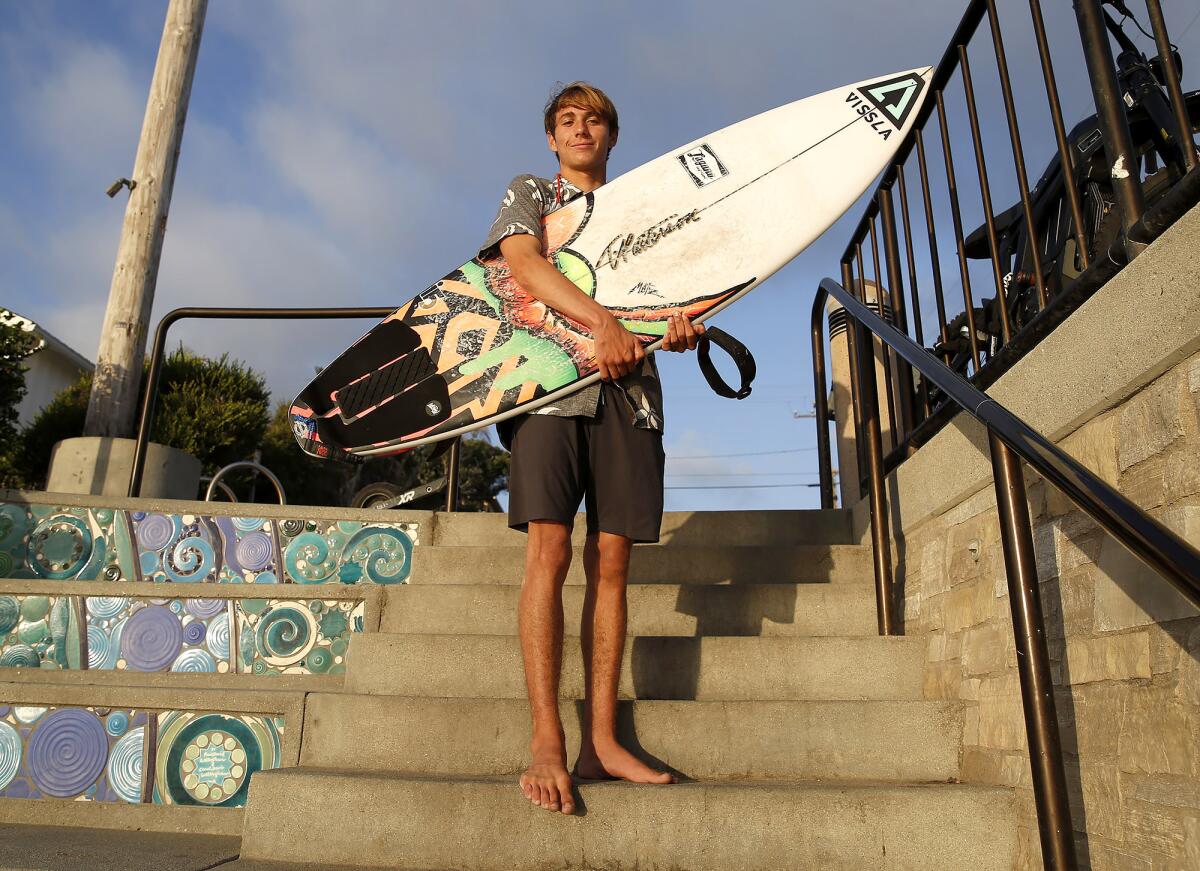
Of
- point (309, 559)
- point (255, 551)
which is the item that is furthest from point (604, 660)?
point (255, 551)

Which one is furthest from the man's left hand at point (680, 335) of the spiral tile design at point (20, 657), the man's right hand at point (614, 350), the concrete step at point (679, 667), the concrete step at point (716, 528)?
the spiral tile design at point (20, 657)

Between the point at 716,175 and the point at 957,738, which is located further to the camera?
the point at 716,175

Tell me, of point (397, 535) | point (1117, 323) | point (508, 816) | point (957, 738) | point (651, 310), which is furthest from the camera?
point (397, 535)

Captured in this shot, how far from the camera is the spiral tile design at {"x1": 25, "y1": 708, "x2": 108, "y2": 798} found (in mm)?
2260

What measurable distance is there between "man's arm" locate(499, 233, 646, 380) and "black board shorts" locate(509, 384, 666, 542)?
0.36 ft

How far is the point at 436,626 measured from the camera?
103 inches

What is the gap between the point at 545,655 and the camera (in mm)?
1893

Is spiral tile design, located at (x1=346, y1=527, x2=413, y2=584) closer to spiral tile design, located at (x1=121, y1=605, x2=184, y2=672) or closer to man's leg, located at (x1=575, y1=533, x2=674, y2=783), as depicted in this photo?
spiral tile design, located at (x1=121, y1=605, x2=184, y2=672)

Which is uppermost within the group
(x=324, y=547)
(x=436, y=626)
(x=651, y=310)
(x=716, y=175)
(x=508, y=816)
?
(x=716, y=175)

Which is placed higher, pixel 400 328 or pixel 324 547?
pixel 400 328

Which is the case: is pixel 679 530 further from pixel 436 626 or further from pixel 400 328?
pixel 400 328


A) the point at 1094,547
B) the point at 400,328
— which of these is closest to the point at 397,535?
the point at 400,328

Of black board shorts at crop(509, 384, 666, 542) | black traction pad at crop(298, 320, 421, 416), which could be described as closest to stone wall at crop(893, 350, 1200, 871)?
black board shorts at crop(509, 384, 666, 542)

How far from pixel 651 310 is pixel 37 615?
2.28m
